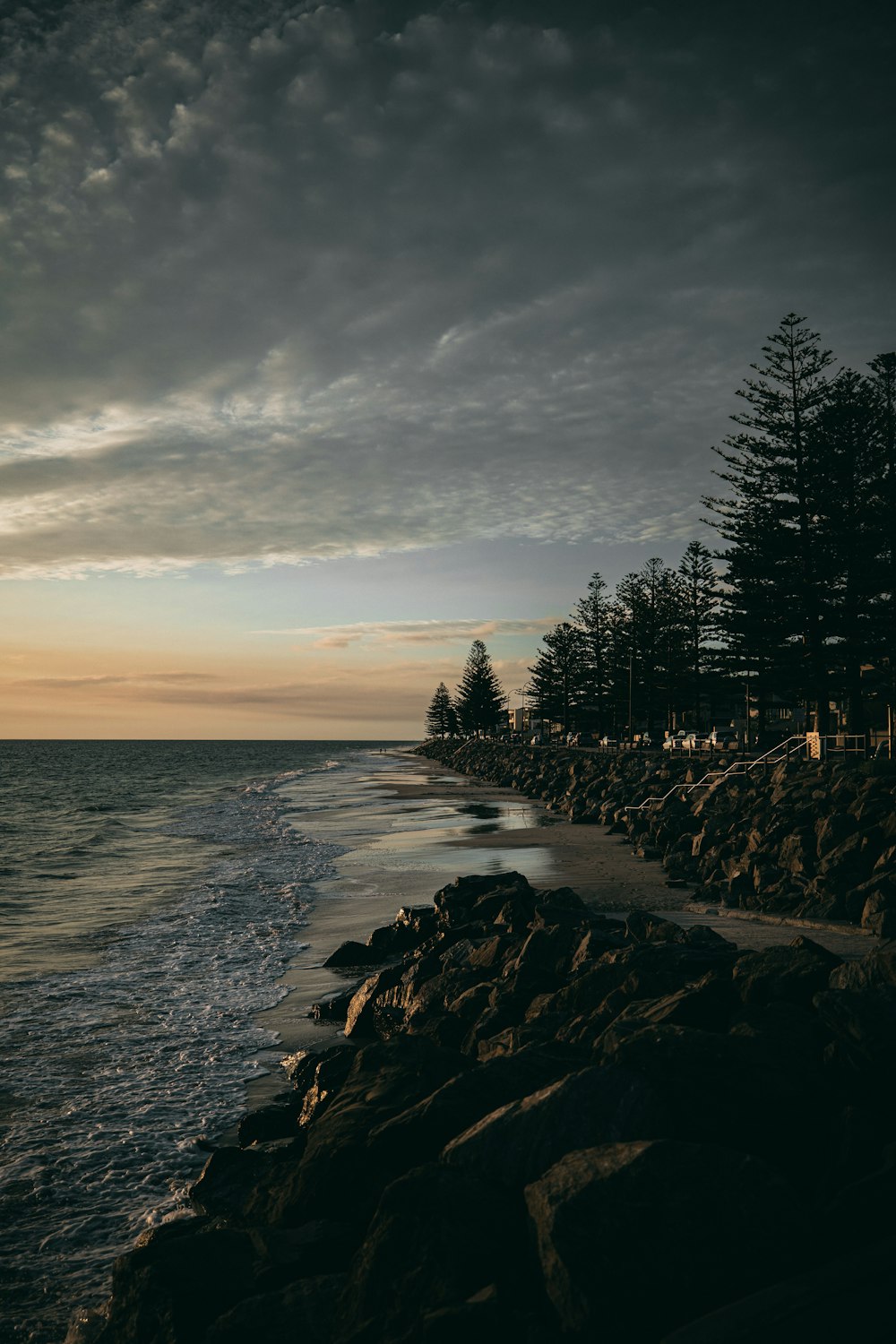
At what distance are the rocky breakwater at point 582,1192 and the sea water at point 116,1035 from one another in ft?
1.96

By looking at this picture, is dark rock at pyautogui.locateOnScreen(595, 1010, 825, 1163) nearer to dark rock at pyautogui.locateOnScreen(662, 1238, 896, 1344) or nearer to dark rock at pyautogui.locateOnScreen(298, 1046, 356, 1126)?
dark rock at pyautogui.locateOnScreen(662, 1238, 896, 1344)

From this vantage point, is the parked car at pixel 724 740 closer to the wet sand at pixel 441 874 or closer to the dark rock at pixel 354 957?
the wet sand at pixel 441 874

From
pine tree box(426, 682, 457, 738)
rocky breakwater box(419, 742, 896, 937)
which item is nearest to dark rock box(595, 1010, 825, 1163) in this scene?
rocky breakwater box(419, 742, 896, 937)

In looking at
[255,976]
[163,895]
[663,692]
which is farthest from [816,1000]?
[663,692]

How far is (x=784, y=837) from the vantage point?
1339 cm

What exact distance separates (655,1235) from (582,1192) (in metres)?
0.30

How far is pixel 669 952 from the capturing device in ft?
21.6

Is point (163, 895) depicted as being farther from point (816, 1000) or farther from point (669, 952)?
point (816, 1000)

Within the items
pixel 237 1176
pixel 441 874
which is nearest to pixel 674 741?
pixel 441 874

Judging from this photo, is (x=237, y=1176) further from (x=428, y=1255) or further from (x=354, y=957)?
(x=354, y=957)

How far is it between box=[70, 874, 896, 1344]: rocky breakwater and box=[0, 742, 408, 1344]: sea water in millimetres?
597

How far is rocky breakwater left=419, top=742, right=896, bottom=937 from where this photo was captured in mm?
10430

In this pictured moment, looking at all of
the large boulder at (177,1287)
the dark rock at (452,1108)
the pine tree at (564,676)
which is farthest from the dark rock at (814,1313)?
the pine tree at (564,676)

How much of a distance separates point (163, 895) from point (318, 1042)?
9.45 metres
